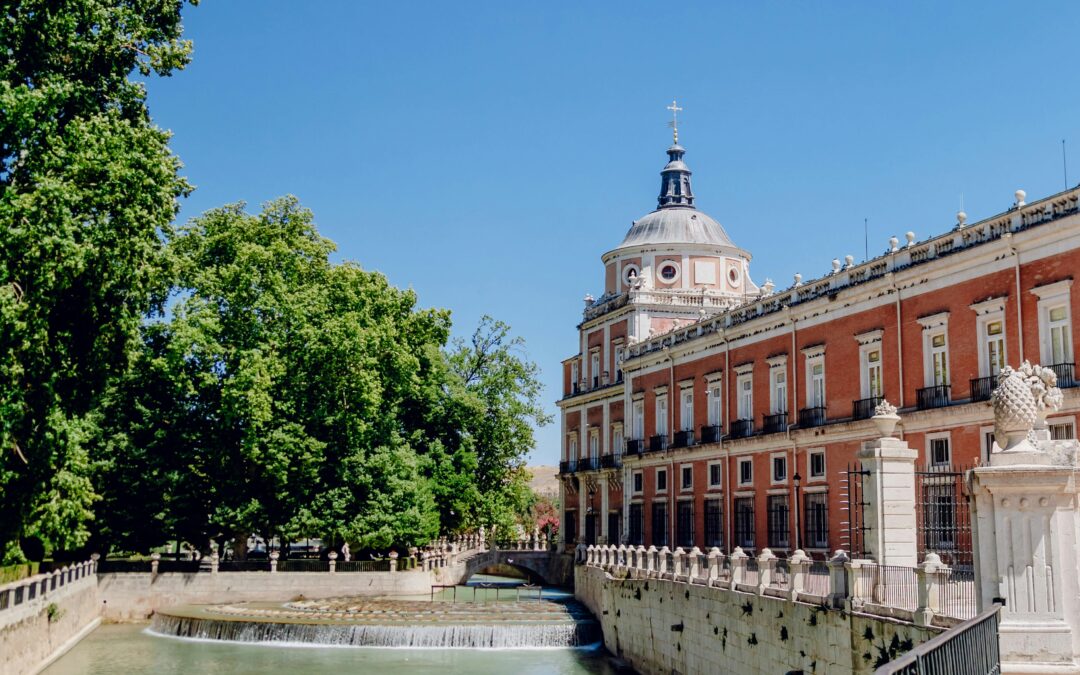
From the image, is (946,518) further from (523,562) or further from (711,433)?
(523,562)

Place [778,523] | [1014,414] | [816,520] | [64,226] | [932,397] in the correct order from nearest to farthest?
1. [1014,414]
2. [64,226]
3. [932,397]
4. [816,520]
5. [778,523]

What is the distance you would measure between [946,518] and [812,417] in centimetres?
1233

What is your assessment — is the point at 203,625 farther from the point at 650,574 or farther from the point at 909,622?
the point at 909,622

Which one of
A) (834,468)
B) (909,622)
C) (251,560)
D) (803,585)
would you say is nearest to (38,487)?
(803,585)

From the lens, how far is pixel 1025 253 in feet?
92.8

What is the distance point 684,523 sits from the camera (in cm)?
4559

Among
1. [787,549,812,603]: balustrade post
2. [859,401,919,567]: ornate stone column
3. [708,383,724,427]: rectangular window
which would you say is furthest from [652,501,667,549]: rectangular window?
[859,401,919,567]: ornate stone column

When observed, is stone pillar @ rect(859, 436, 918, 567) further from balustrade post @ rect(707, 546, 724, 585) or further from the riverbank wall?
the riverbank wall

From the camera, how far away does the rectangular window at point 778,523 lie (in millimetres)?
37688

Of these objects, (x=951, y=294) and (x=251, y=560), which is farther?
(x=251, y=560)

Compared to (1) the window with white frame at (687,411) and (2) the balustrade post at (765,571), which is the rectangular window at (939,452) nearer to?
(2) the balustrade post at (765,571)

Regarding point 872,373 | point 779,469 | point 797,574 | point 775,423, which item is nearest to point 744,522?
point 779,469

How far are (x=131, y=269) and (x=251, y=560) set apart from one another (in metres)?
29.5

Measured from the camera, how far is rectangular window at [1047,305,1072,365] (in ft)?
89.9
